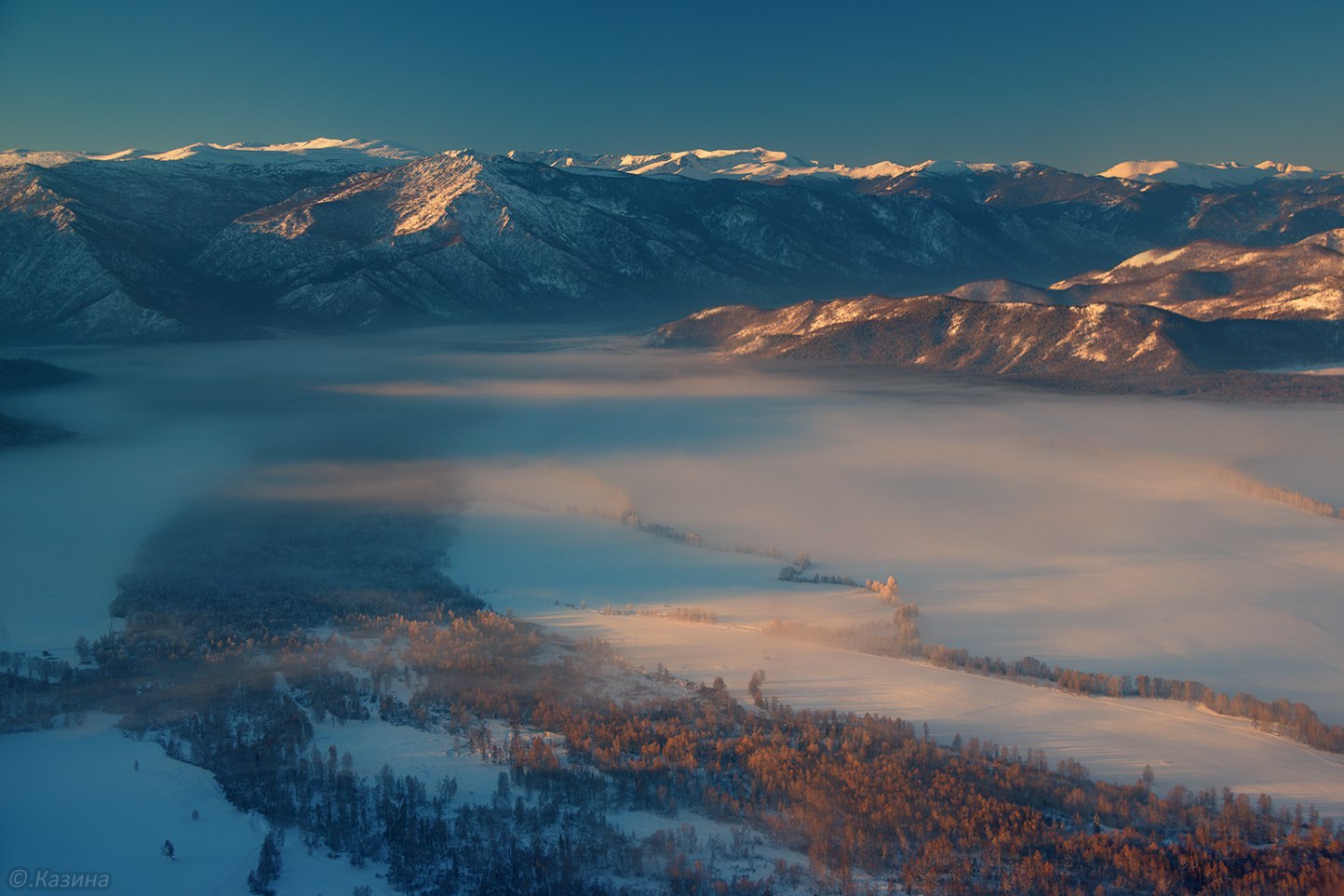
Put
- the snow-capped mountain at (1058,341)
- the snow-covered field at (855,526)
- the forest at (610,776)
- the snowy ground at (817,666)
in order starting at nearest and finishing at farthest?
the forest at (610,776) → the snowy ground at (817,666) → the snow-covered field at (855,526) → the snow-capped mountain at (1058,341)

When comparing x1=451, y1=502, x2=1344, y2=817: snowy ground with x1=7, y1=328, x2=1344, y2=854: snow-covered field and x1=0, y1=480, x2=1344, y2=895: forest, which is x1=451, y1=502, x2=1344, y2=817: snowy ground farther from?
x1=0, y1=480, x2=1344, y2=895: forest

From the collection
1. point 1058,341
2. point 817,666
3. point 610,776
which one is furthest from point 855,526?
point 1058,341

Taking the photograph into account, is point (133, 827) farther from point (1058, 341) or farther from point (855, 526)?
point (1058, 341)

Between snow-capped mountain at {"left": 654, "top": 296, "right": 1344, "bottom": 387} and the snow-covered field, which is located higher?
snow-capped mountain at {"left": 654, "top": 296, "right": 1344, "bottom": 387}

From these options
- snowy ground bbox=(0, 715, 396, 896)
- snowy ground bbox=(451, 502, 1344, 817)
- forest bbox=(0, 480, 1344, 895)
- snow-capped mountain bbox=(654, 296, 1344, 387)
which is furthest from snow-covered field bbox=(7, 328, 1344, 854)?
snow-capped mountain bbox=(654, 296, 1344, 387)

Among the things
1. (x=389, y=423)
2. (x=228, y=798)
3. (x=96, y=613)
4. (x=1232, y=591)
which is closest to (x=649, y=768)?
(x=228, y=798)

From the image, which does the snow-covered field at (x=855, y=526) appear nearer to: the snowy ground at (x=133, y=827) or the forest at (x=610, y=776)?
the snowy ground at (x=133, y=827)

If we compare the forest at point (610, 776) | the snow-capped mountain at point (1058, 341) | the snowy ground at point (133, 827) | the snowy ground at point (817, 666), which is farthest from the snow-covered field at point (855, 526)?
the snow-capped mountain at point (1058, 341)

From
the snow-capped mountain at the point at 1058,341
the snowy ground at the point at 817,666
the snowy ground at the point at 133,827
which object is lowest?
the snowy ground at the point at 133,827
